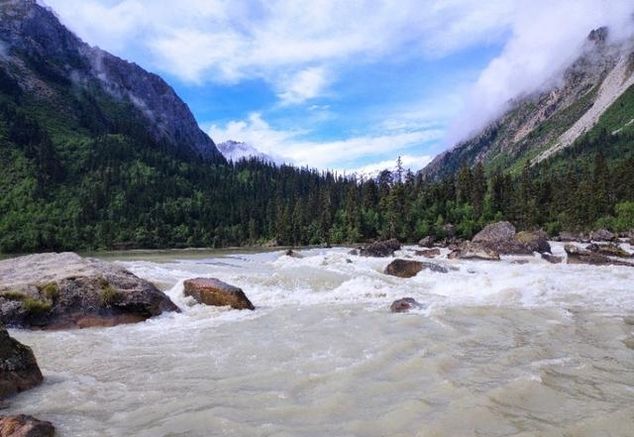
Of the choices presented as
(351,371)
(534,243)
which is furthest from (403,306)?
(534,243)

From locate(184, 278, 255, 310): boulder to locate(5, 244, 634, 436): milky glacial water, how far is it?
631mm

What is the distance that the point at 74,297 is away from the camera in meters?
21.1

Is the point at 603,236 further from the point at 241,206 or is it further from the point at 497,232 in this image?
the point at 241,206

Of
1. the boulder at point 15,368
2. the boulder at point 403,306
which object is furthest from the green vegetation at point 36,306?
the boulder at point 403,306

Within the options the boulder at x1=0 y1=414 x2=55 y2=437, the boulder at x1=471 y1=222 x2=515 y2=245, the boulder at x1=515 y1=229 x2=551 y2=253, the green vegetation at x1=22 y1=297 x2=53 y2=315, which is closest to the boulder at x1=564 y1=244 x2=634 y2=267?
the boulder at x1=515 y1=229 x2=551 y2=253

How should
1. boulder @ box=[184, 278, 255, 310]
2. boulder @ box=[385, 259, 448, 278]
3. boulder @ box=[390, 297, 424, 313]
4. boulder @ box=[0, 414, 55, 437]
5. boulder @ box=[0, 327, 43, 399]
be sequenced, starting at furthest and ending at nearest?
boulder @ box=[385, 259, 448, 278]
boulder @ box=[184, 278, 255, 310]
boulder @ box=[390, 297, 424, 313]
boulder @ box=[0, 327, 43, 399]
boulder @ box=[0, 414, 55, 437]

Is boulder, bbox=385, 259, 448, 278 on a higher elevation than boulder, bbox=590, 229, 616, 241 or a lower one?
lower

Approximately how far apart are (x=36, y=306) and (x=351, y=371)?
13.8 m

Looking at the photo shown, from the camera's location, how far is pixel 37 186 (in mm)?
159125

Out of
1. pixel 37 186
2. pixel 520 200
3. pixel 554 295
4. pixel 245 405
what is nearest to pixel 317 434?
pixel 245 405

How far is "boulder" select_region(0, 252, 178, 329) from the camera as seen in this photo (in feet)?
66.2

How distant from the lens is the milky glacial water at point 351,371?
984cm

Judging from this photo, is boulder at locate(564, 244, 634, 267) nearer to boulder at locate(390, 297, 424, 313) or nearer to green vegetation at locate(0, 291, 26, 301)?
boulder at locate(390, 297, 424, 313)

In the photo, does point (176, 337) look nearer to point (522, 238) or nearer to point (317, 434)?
point (317, 434)
